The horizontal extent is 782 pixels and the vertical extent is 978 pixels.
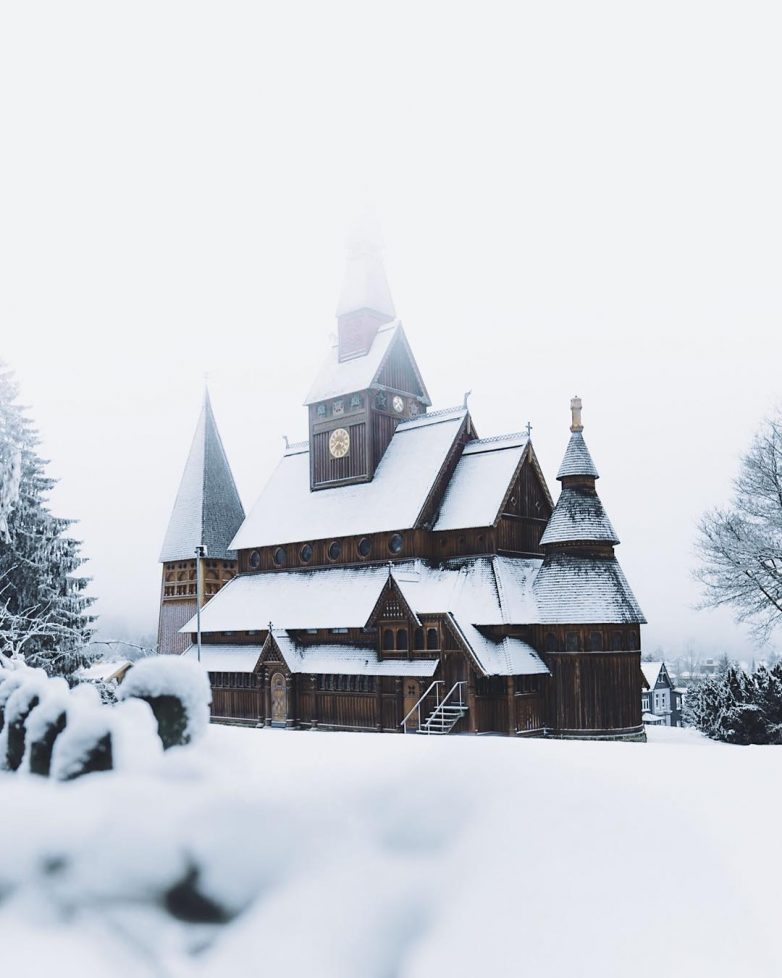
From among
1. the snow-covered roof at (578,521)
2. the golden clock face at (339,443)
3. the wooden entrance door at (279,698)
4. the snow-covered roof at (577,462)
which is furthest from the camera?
the golden clock face at (339,443)

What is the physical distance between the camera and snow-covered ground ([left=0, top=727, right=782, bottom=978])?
398cm

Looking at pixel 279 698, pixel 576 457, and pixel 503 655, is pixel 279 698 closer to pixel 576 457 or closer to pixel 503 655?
pixel 503 655

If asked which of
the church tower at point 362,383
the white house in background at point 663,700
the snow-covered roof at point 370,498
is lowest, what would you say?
the white house in background at point 663,700

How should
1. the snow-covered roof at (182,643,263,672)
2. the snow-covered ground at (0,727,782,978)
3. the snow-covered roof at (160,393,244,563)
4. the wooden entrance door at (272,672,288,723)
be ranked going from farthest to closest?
the snow-covered roof at (160,393,244,563)
the snow-covered roof at (182,643,263,672)
the wooden entrance door at (272,672,288,723)
the snow-covered ground at (0,727,782,978)

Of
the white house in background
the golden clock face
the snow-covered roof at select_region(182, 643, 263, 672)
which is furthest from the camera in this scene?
the white house in background

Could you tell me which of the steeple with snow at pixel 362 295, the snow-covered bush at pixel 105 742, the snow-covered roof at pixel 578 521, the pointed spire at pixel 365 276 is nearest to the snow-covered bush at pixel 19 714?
the snow-covered bush at pixel 105 742

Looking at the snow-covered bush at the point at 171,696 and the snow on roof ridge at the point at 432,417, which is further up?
the snow on roof ridge at the point at 432,417

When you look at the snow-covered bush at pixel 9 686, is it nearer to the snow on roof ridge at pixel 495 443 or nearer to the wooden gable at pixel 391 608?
the wooden gable at pixel 391 608

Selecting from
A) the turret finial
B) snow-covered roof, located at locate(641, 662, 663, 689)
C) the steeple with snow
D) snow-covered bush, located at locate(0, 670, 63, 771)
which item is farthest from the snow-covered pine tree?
snow-covered roof, located at locate(641, 662, 663, 689)

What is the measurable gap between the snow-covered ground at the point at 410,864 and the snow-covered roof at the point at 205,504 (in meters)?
40.8

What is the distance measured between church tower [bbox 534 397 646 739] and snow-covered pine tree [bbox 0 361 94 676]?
644 inches

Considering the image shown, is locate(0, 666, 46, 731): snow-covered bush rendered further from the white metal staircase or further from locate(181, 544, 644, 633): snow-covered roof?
locate(181, 544, 644, 633): snow-covered roof

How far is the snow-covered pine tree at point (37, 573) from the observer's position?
1074 inches

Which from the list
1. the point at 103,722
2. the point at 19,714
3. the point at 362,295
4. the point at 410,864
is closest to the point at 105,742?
the point at 103,722
